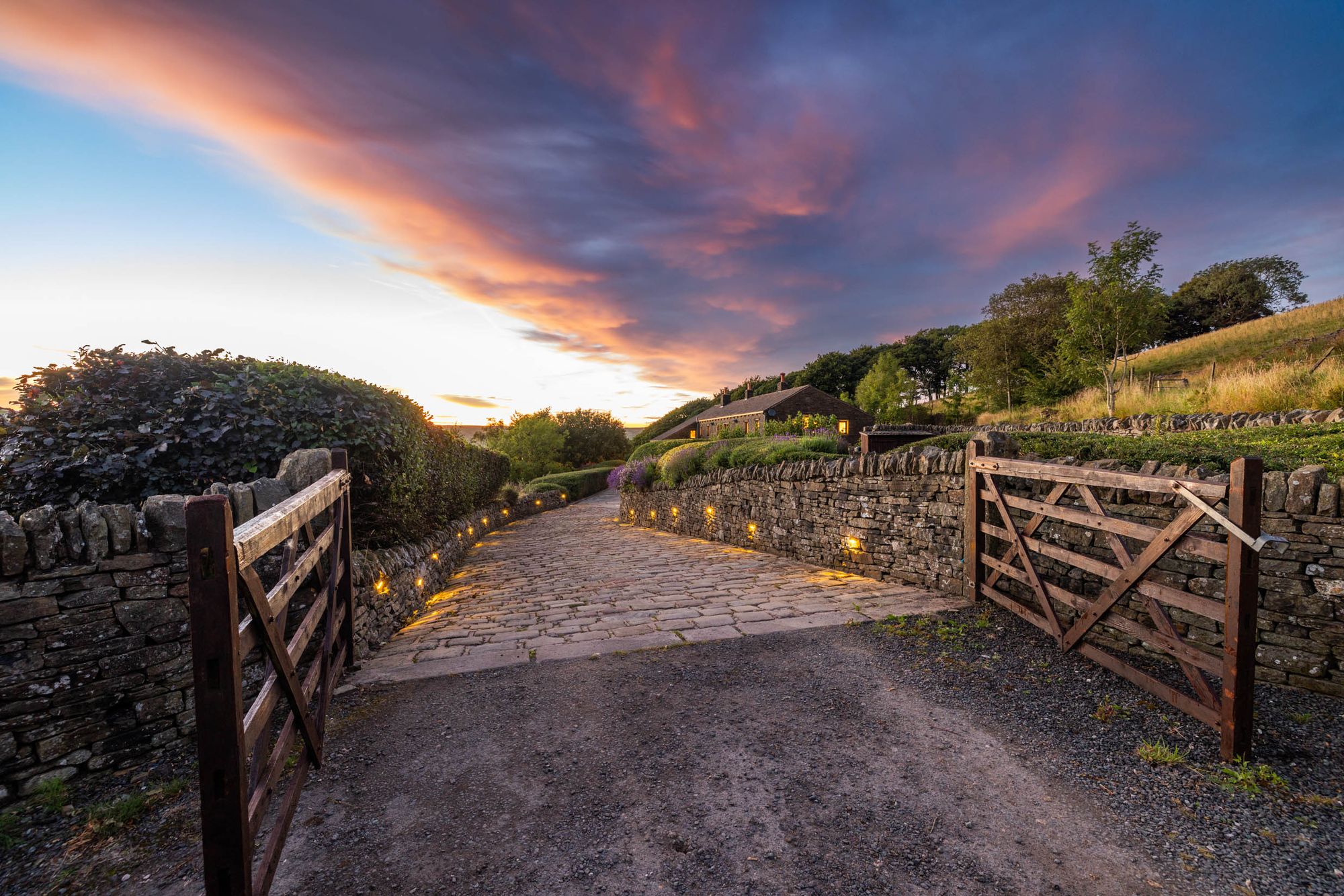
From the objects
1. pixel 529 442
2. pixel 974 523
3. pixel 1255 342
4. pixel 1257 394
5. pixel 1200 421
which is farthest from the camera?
pixel 529 442

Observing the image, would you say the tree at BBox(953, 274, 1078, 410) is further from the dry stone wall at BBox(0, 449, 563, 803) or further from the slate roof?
the dry stone wall at BBox(0, 449, 563, 803)

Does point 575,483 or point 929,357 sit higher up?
point 929,357

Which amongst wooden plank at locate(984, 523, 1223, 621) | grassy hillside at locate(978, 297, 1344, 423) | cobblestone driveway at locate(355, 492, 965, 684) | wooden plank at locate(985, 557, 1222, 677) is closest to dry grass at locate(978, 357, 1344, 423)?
grassy hillside at locate(978, 297, 1344, 423)

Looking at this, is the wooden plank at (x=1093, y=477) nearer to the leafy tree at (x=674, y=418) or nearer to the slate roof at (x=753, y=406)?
the slate roof at (x=753, y=406)

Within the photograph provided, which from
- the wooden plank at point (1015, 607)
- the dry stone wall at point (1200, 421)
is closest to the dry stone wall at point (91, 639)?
the wooden plank at point (1015, 607)

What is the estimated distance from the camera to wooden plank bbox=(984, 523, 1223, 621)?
294cm

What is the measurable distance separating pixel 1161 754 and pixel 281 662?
482 centimetres

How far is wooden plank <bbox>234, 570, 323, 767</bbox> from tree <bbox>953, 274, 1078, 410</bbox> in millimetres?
38660

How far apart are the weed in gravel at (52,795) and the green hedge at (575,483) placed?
67.0ft

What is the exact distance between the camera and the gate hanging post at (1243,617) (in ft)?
9.27

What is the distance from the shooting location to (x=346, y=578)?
4.17 metres

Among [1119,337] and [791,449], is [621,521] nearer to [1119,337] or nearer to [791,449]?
[791,449]

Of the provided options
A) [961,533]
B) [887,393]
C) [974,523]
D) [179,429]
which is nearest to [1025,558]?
[974,523]

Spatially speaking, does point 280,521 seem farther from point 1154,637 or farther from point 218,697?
point 1154,637
